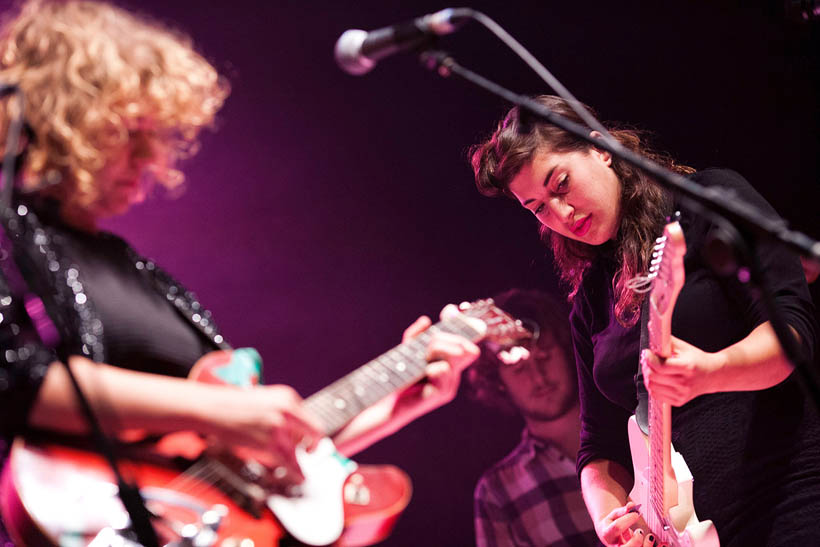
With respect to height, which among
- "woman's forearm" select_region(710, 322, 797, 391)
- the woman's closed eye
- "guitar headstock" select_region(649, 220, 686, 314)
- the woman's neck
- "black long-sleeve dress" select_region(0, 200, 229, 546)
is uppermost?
the woman's closed eye

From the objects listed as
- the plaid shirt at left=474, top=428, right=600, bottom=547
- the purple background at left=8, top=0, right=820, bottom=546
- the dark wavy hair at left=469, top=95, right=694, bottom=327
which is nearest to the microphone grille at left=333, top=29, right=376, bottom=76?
the dark wavy hair at left=469, top=95, right=694, bottom=327

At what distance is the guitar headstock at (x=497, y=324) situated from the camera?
167 cm

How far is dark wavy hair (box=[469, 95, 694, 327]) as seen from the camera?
206cm

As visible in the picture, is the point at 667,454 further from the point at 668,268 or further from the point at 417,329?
the point at 417,329

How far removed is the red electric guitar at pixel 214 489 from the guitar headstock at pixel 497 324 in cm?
21

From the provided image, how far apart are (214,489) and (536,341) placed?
2.41 meters

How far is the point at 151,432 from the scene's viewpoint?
4.10ft

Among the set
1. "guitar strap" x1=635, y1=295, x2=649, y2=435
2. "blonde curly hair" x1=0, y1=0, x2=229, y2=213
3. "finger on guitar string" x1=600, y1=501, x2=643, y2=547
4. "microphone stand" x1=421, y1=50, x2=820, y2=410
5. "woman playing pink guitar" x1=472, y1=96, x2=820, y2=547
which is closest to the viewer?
"microphone stand" x1=421, y1=50, x2=820, y2=410

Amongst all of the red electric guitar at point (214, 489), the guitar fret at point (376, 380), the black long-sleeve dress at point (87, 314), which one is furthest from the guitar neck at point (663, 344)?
the black long-sleeve dress at point (87, 314)

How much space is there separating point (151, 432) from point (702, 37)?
102 inches

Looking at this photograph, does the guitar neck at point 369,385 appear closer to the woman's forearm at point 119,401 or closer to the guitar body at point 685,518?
the woman's forearm at point 119,401

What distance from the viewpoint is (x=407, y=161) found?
334 cm

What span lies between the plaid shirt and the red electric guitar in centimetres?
212

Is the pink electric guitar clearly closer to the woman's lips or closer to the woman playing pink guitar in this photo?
the woman playing pink guitar
